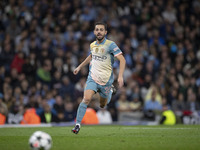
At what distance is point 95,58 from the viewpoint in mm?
9273

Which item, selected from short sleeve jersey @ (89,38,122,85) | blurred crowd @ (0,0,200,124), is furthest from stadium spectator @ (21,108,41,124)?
short sleeve jersey @ (89,38,122,85)

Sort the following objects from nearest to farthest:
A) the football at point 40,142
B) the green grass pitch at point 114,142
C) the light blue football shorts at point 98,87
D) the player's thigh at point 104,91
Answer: the football at point 40,142
the green grass pitch at point 114,142
the light blue football shorts at point 98,87
the player's thigh at point 104,91

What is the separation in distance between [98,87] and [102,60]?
1.94ft

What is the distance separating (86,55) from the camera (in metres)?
17.1

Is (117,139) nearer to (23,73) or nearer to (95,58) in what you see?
(95,58)

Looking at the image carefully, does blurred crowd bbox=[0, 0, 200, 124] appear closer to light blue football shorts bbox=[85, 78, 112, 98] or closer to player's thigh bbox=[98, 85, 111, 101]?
player's thigh bbox=[98, 85, 111, 101]

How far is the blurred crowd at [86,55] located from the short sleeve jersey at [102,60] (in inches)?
216

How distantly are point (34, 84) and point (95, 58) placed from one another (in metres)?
6.97

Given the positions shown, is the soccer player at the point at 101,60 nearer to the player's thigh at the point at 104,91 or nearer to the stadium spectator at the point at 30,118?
the player's thigh at the point at 104,91

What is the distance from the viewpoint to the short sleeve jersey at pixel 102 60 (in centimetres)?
916

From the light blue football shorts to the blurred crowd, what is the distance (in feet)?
17.3

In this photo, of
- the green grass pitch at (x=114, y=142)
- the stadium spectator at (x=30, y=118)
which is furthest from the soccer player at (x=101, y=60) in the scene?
the stadium spectator at (x=30, y=118)

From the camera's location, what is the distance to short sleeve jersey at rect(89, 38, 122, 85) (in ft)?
30.1

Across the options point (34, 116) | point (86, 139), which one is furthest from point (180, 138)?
point (34, 116)
